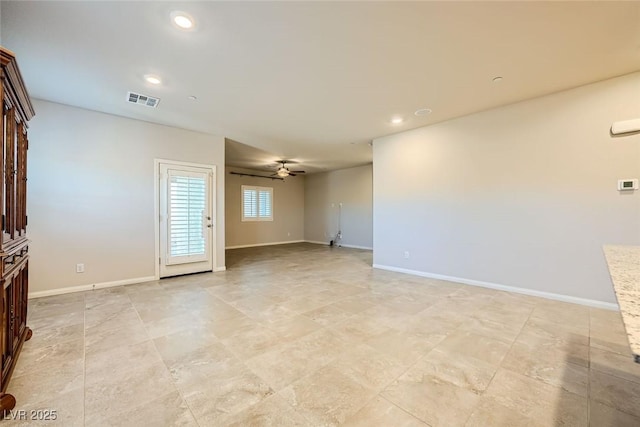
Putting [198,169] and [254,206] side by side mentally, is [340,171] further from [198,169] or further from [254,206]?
[198,169]

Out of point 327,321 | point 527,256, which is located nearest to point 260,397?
point 327,321

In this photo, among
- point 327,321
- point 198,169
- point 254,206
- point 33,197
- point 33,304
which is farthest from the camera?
point 254,206

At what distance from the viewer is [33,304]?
130 inches

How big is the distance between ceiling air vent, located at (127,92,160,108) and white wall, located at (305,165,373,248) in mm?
6221

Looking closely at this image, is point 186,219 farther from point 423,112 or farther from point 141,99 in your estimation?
point 423,112

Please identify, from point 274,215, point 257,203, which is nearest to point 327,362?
point 257,203

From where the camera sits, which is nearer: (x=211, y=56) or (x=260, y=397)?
(x=260, y=397)

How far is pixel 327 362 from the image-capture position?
6.63 feet

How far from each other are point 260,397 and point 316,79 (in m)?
3.09

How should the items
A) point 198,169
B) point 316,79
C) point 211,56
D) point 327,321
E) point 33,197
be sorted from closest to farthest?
point 211,56 < point 327,321 < point 316,79 < point 33,197 < point 198,169

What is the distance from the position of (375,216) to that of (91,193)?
4.89 m

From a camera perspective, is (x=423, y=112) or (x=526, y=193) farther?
(x=423, y=112)

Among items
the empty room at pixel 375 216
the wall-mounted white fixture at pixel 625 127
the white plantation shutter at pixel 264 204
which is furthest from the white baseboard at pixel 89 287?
the wall-mounted white fixture at pixel 625 127

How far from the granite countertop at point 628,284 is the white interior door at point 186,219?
17.2 feet
